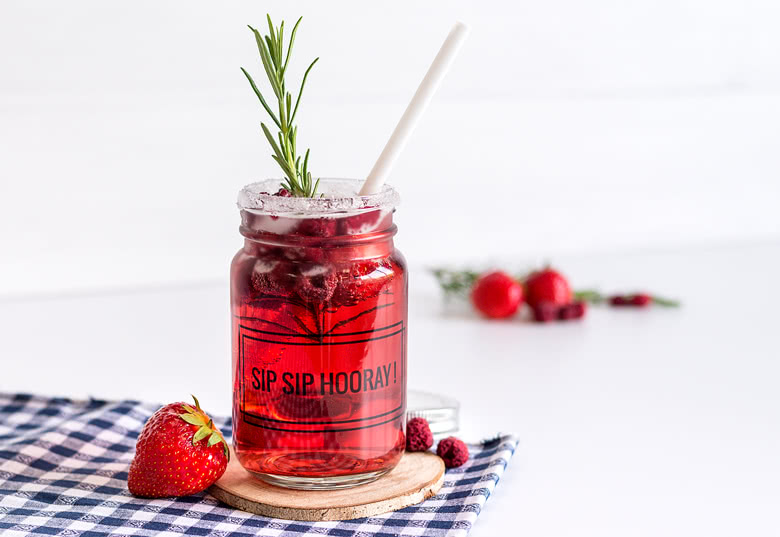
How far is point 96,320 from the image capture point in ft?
5.70

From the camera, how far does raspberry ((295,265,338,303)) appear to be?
2.89ft

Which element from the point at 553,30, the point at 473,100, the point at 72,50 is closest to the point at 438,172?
the point at 473,100

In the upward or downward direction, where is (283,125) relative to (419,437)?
upward

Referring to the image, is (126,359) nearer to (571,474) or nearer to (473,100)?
(571,474)

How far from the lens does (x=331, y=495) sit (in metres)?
0.93

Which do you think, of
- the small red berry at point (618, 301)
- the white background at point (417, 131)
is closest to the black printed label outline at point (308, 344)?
the small red berry at point (618, 301)

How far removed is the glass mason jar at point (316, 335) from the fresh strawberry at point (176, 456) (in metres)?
0.03

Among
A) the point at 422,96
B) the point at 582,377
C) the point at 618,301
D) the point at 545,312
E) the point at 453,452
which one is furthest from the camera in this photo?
the point at 618,301

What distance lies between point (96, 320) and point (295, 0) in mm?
716

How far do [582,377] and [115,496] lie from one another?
727 millimetres

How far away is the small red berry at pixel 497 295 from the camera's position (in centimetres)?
175

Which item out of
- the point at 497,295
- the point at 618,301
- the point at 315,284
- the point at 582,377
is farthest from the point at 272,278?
the point at 618,301

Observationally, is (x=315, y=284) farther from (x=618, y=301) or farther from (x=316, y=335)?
(x=618, y=301)

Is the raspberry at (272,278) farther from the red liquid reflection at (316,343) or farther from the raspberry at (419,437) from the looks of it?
the raspberry at (419,437)
